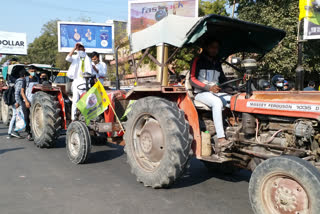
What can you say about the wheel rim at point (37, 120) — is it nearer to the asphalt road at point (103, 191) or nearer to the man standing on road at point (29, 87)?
the man standing on road at point (29, 87)

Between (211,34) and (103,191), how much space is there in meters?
3.02

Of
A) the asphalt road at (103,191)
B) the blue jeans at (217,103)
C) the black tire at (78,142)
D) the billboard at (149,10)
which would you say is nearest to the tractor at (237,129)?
the blue jeans at (217,103)

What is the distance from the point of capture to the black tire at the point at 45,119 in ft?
23.1

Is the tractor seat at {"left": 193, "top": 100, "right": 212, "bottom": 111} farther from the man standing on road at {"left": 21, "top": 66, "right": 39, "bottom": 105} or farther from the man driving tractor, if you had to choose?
the man standing on road at {"left": 21, "top": 66, "right": 39, "bottom": 105}

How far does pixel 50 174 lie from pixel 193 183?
2471mm

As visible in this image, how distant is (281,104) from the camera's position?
3.73m

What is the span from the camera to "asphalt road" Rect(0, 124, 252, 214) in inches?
154

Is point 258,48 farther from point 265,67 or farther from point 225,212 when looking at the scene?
point 265,67

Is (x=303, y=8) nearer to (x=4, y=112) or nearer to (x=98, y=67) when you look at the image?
(x=98, y=67)

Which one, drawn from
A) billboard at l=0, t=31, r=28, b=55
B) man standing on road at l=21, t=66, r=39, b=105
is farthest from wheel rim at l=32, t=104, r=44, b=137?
billboard at l=0, t=31, r=28, b=55

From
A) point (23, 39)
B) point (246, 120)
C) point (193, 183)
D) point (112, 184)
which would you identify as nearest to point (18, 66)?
point (112, 184)

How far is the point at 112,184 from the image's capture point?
16.1 ft

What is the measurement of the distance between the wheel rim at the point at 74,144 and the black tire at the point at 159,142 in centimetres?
147

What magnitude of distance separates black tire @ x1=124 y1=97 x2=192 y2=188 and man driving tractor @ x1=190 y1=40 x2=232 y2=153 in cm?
42
